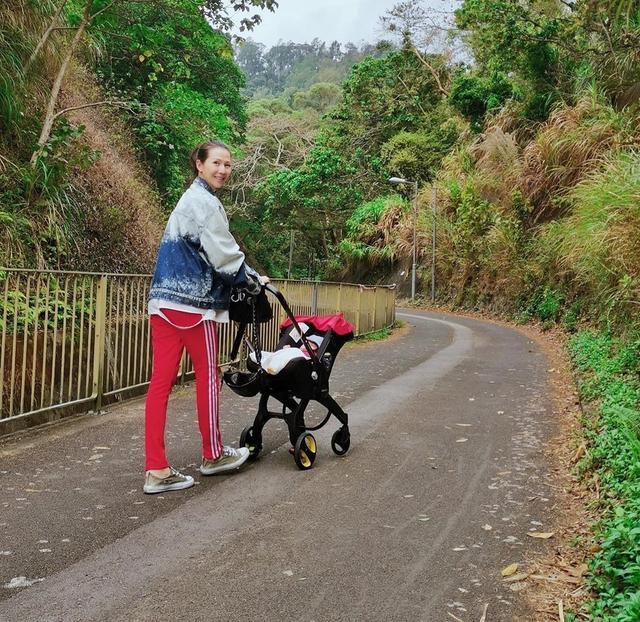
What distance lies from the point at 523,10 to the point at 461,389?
58.0 feet

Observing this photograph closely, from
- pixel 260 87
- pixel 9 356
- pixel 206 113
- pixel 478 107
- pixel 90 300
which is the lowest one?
pixel 9 356

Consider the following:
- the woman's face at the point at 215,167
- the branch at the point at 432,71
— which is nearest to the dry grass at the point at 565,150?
the woman's face at the point at 215,167

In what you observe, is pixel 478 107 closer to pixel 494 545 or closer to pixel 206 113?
pixel 206 113

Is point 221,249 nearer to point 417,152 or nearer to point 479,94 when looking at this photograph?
point 479,94

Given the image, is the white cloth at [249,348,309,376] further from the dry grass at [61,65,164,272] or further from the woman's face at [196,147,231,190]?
the dry grass at [61,65,164,272]

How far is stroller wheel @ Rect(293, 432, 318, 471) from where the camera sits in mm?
4684

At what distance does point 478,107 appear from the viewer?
100 ft

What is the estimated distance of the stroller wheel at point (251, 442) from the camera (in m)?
4.93

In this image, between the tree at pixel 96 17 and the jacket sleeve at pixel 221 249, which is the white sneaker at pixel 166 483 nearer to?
the jacket sleeve at pixel 221 249

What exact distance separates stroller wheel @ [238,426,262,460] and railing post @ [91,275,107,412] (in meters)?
2.06

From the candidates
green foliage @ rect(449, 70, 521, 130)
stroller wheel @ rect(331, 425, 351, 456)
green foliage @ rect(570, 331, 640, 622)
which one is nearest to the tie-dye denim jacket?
stroller wheel @ rect(331, 425, 351, 456)

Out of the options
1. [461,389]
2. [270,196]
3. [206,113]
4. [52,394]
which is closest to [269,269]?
[270,196]

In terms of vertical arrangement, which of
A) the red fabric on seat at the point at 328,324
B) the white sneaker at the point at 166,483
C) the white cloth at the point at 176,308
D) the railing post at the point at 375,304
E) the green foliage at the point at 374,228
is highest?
the green foliage at the point at 374,228

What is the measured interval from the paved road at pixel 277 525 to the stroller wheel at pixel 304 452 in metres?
0.09
